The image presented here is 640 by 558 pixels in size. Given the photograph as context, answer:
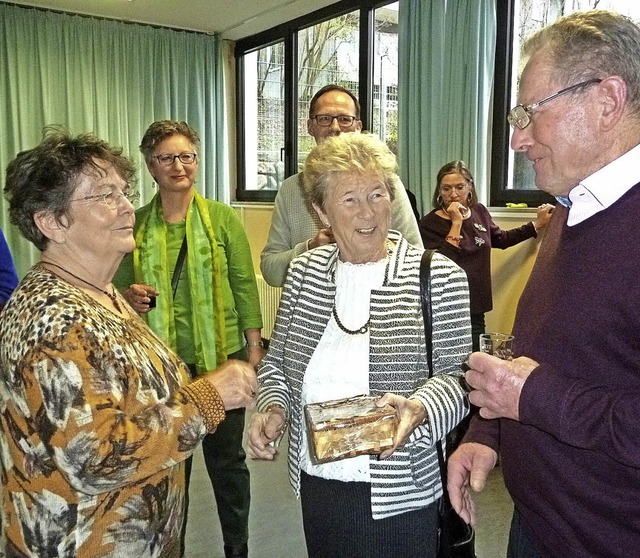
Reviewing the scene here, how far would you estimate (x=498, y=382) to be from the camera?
1.05 m

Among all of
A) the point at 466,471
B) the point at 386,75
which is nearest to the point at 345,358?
the point at 466,471

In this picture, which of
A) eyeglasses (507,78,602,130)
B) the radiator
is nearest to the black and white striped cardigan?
eyeglasses (507,78,602,130)

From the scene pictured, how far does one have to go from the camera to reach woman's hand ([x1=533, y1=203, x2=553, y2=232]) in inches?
133

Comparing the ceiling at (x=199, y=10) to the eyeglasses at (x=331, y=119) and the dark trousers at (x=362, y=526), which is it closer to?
the eyeglasses at (x=331, y=119)

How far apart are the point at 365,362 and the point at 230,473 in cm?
122

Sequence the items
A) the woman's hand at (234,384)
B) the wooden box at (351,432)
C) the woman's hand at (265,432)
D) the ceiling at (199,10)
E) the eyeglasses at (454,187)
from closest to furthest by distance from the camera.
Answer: the wooden box at (351,432)
the woman's hand at (234,384)
the woman's hand at (265,432)
the eyeglasses at (454,187)
the ceiling at (199,10)

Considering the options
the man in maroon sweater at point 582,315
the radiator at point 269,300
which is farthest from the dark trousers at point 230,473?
the radiator at point 269,300

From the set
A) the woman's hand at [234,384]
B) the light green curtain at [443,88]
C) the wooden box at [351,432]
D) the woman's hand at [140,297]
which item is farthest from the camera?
the light green curtain at [443,88]

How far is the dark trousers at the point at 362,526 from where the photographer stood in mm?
1368

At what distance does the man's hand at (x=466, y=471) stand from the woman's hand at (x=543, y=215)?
2347 mm

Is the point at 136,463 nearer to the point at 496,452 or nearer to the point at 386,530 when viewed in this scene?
the point at 386,530

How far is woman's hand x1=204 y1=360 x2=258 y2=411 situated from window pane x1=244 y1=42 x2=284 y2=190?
4801 millimetres

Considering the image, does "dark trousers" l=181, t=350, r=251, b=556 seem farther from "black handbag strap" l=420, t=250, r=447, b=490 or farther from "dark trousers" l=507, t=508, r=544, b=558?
"dark trousers" l=507, t=508, r=544, b=558

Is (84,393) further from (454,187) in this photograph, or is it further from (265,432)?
(454,187)
